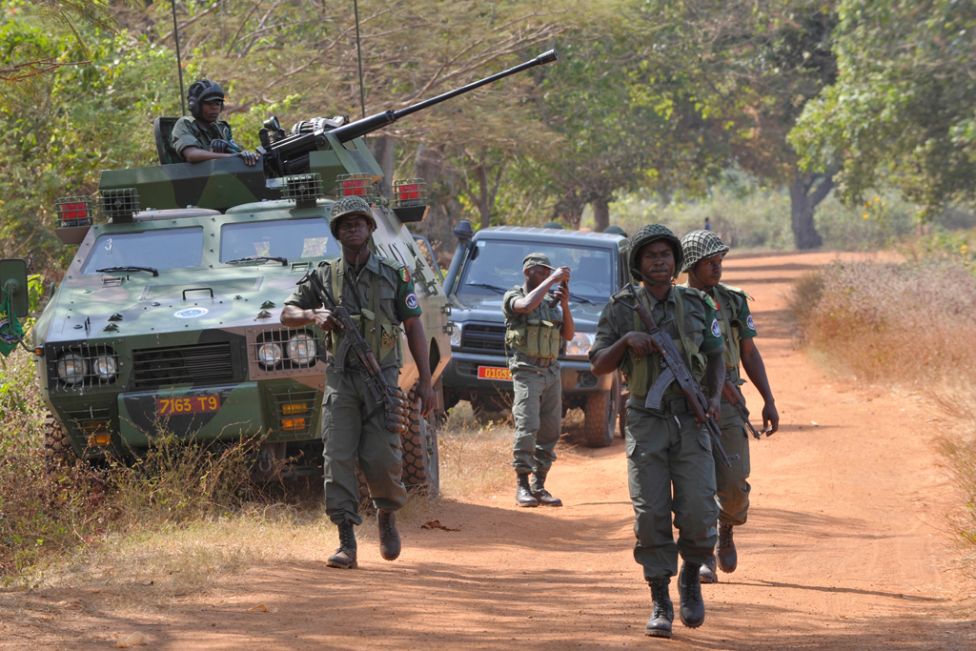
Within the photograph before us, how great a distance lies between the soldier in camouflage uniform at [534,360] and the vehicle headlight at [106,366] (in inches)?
106

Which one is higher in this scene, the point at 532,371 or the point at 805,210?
the point at 532,371

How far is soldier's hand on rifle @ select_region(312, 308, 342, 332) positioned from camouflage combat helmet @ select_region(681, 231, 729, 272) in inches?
61.9

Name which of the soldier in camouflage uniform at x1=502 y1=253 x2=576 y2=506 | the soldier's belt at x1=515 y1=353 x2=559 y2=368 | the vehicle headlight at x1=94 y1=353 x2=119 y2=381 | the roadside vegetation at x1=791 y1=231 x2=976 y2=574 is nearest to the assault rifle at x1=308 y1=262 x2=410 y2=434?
the vehicle headlight at x1=94 y1=353 x2=119 y2=381

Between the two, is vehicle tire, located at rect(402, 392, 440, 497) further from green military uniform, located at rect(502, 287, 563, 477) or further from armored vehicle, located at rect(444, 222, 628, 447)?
armored vehicle, located at rect(444, 222, 628, 447)

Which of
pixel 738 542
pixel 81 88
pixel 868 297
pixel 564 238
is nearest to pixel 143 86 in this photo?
pixel 81 88

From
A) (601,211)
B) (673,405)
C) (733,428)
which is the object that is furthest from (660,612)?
(601,211)

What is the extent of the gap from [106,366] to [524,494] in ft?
10.3

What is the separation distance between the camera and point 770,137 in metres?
39.8

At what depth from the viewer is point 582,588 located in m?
7.33

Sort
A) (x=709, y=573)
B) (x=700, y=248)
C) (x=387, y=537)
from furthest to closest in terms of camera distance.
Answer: (x=387, y=537), (x=709, y=573), (x=700, y=248)

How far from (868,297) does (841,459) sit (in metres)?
7.17

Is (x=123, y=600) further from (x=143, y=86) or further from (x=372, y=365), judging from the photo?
(x=143, y=86)

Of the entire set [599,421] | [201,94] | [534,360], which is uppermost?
[201,94]

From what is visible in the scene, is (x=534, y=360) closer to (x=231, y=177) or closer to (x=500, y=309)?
(x=231, y=177)
